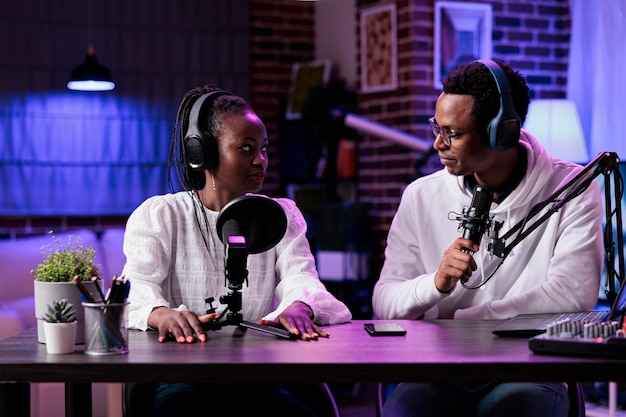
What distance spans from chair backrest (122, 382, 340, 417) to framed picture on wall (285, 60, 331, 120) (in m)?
3.88

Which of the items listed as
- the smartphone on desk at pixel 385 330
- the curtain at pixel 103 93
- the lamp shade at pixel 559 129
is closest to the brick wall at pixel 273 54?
the curtain at pixel 103 93

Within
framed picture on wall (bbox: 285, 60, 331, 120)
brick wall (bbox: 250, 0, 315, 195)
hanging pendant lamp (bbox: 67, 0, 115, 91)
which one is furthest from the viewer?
brick wall (bbox: 250, 0, 315, 195)

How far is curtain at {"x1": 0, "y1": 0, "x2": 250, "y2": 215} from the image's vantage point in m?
5.68

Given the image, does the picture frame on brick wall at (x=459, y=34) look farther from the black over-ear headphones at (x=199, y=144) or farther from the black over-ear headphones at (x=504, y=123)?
the black over-ear headphones at (x=199, y=144)

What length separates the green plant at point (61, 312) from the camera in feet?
5.78

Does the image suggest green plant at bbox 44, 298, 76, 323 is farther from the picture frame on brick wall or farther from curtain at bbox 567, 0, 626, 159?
the picture frame on brick wall

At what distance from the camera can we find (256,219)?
1.97m

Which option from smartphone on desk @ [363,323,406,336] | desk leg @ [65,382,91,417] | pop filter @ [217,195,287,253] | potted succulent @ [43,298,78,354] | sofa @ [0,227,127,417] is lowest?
sofa @ [0,227,127,417]

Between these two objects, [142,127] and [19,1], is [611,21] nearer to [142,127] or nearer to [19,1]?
[142,127]

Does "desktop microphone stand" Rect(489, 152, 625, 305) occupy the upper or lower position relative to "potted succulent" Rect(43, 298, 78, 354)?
upper

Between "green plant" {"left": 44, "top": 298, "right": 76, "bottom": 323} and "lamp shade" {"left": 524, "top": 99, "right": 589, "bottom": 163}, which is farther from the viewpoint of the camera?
"lamp shade" {"left": 524, "top": 99, "right": 589, "bottom": 163}

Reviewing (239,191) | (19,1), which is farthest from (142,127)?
(239,191)

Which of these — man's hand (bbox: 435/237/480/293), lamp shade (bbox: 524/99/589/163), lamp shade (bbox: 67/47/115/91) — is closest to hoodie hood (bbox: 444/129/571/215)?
man's hand (bbox: 435/237/480/293)

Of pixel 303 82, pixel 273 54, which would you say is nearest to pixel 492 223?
pixel 303 82
